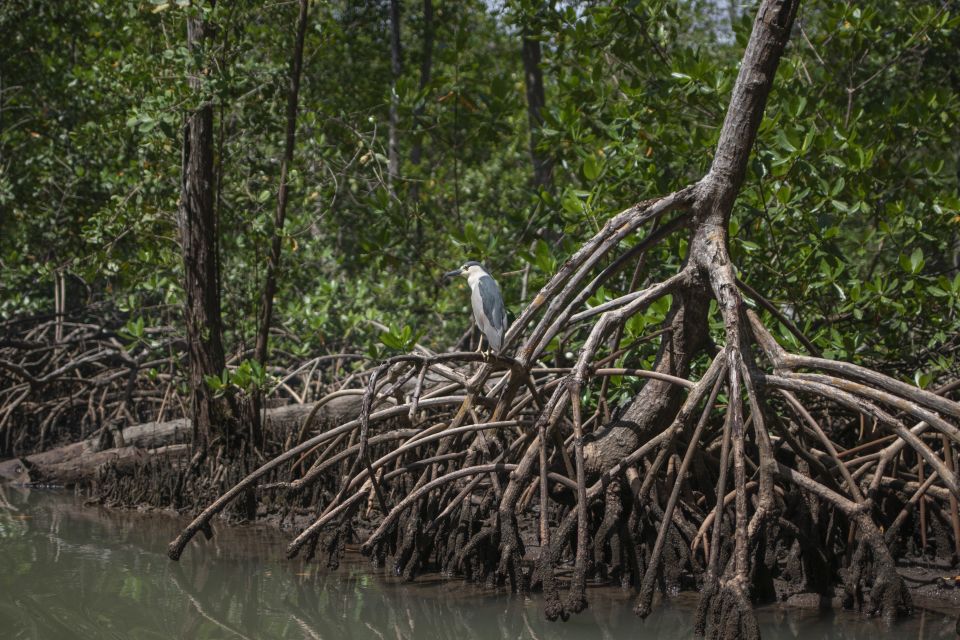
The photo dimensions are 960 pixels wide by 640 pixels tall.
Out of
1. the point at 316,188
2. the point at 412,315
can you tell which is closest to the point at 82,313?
the point at 412,315

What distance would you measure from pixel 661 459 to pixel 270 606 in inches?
67.3

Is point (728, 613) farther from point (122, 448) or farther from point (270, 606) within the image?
point (122, 448)

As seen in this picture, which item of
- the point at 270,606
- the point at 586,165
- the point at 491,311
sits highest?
the point at 586,165

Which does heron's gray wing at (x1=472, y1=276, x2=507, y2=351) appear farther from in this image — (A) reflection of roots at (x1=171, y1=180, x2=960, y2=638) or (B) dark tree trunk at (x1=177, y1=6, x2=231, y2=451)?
(B) dark tree trunk at (x1=177, y1=6, x2=231, y2=451)

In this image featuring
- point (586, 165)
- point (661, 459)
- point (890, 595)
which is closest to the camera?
point (890, 595)

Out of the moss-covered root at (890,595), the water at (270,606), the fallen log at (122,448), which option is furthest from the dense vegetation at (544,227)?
the fallen log at (122,448)

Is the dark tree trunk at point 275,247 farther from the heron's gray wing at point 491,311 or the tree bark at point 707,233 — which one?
the tree bark at point 707,233

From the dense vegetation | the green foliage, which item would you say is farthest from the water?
the green foliage

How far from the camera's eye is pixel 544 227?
6.20 metres

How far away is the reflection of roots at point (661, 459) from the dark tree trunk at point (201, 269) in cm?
180

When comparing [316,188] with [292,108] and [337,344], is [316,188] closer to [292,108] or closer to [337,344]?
[292,108]

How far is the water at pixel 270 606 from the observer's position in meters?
3.75

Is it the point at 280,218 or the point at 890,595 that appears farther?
the point at 280,218

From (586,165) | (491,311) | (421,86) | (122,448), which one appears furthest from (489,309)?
(421,86)
